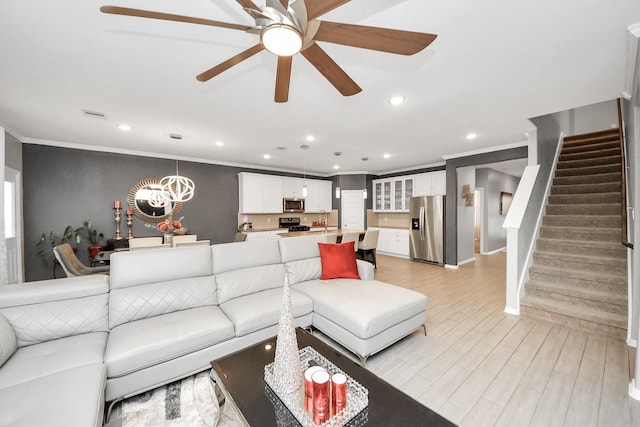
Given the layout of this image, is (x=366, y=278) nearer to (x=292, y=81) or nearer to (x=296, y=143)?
(x=292, y=81)

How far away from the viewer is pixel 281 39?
45.9 inches

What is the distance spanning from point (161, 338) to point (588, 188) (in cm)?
625

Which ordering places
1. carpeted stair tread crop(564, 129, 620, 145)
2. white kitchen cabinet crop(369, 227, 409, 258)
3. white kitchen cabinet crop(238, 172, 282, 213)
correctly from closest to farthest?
carpeted stair tread crop(564, 129, 620, 145) < white kitchen cabinet crop(238, 172, 282, 213) < white kitchen cabinet crop(369, 227, 409, 258)

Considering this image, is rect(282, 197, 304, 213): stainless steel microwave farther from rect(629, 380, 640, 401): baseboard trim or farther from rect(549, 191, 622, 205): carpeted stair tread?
rect(629, 380, 640, 401): baseboard trim

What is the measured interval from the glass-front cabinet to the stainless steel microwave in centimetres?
232

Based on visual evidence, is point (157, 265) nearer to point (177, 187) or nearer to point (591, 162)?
point (177, 187)

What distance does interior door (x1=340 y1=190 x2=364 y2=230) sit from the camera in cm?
732

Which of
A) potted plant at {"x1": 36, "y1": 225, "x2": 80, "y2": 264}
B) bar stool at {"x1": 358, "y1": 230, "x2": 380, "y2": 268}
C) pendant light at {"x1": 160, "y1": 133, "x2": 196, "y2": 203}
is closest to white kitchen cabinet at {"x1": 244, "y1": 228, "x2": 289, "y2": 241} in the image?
pendant light at {"x1": 160, "y1": 133, "x2": 196, "y2": 203}

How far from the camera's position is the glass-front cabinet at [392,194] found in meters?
6.81

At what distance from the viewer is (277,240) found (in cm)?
307

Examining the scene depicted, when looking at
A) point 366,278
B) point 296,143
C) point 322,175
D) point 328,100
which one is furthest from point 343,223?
point 328,100

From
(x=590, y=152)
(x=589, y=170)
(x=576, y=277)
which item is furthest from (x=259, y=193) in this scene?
(x=590, y=152)

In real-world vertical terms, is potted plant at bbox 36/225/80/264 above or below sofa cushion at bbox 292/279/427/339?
above

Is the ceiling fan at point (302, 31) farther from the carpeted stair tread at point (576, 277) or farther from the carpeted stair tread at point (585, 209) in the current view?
the carpeted stair tread at point (585, 209)
